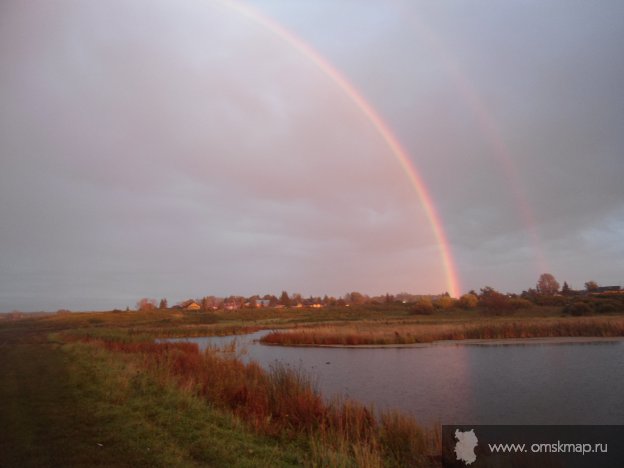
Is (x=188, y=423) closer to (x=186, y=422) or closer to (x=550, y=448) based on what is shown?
(x=186, y=422)

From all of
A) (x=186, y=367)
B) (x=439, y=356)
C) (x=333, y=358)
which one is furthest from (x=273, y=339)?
(x=186, y=367)

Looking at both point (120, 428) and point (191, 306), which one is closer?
point (120, 428)

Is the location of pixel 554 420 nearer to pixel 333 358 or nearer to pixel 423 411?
pixel 423 411

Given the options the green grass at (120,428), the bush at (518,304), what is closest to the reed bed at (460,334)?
the green grass at (120,428)

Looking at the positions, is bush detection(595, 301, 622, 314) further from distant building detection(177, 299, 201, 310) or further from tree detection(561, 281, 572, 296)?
distant building detection(177, 299, 201, 310)

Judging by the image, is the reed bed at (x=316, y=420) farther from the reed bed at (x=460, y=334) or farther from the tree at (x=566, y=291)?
the tree at (x=566, y=291)

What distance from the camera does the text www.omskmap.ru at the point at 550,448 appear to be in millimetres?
10047

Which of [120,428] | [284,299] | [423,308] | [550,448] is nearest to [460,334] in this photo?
Answer: [550,448]

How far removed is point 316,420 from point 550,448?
568 centimetres

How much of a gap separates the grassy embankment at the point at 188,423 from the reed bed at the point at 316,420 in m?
0.04

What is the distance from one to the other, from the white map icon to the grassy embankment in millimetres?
587

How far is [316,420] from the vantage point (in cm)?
1158

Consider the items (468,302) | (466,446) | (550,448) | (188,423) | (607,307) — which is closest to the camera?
(188,423)

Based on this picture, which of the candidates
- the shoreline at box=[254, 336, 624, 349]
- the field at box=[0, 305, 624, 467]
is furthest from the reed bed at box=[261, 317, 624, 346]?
the field at box=[0, 305, 624, 467]
